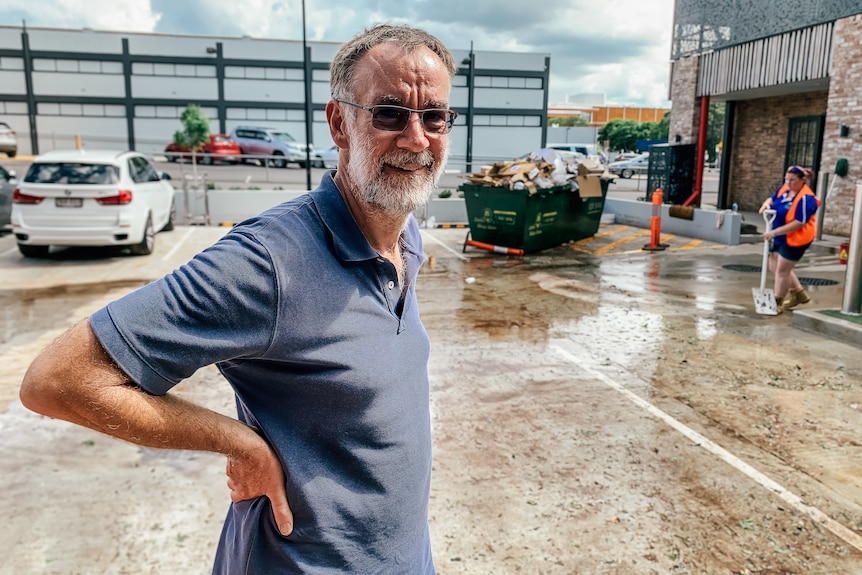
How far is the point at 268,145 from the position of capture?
34375 mm

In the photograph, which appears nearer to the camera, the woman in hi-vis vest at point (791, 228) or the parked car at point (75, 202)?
the woman in hi-vis vest at point (791, 228)

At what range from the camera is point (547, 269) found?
11133 mm

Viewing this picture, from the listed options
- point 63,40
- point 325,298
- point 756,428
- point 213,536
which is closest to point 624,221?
point 756,428

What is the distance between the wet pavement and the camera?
3.29 meters

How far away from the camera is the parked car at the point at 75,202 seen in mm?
10250

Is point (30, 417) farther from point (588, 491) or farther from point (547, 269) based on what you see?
point (547, 269)

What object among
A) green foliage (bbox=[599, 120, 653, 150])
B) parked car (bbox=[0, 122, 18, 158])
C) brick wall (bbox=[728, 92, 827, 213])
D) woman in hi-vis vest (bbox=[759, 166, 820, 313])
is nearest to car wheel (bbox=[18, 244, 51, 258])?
woman in hi-vis vest (bbox=[759, 166, 820, 313])

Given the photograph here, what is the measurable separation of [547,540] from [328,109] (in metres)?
2.49

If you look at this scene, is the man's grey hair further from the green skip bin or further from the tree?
the tree

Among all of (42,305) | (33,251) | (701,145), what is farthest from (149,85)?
(42,305)

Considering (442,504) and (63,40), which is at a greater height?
(63,40)

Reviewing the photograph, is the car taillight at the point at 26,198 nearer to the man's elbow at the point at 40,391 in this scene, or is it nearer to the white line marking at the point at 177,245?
the white line marking at the point at 177,245

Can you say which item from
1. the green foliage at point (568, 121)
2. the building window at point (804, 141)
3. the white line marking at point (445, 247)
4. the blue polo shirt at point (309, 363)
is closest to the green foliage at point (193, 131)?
the white line marking at point (445, 247)

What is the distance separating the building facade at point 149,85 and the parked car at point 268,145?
1178 cm
